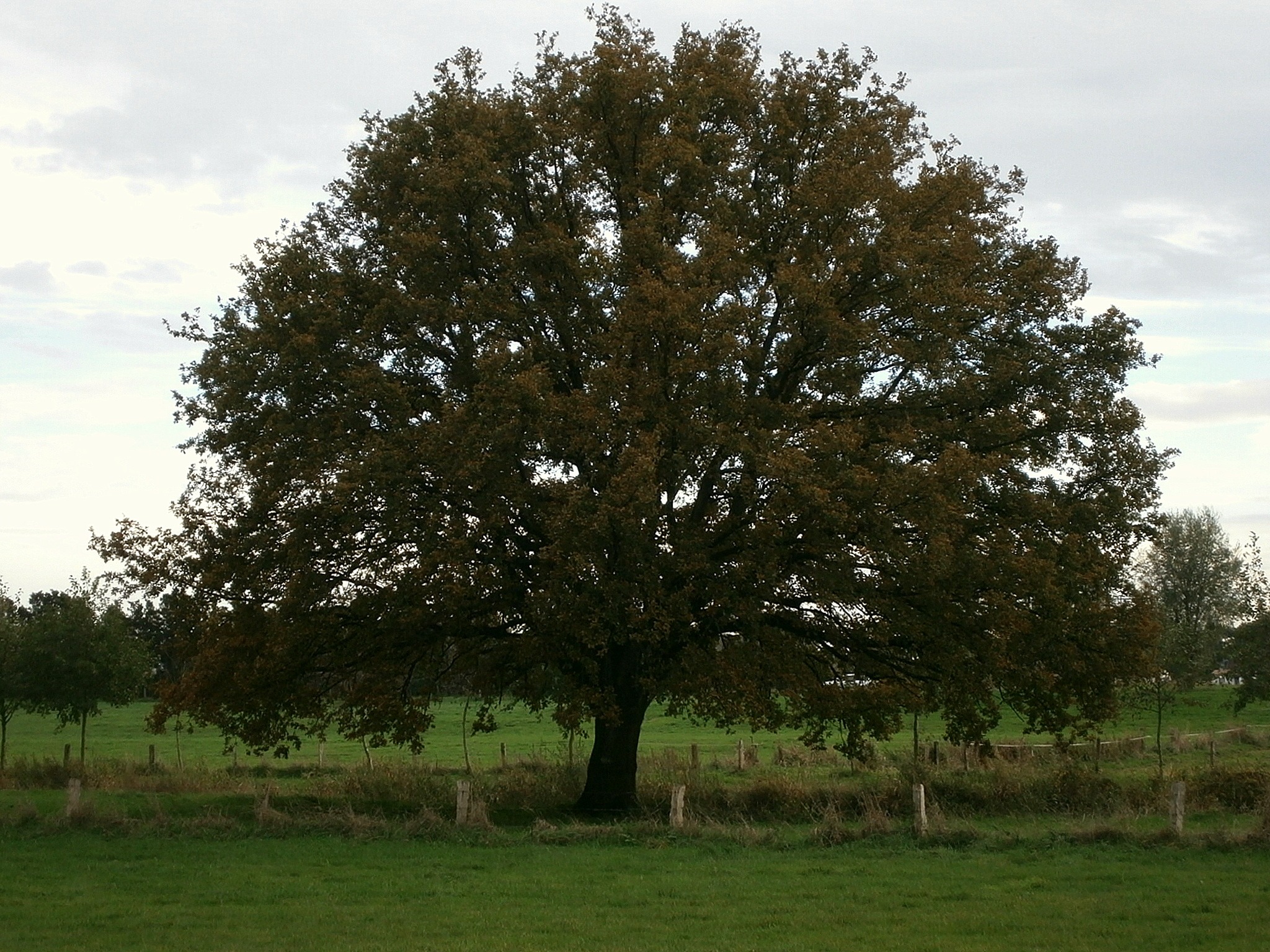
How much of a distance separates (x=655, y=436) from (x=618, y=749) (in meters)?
7.52

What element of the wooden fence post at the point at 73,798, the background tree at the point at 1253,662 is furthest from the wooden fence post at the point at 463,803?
the background tree at the point at 1253,662

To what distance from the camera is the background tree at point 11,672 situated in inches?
1176

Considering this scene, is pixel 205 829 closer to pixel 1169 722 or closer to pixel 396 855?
pixel 396 855

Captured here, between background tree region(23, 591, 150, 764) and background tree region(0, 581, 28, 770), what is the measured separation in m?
0.18

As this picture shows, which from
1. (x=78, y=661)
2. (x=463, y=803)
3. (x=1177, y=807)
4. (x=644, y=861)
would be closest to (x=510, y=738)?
(x=78, y=661)

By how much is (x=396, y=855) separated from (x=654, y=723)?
43.5 m

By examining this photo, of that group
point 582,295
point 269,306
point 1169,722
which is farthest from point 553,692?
point 1169,722

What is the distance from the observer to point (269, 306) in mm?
22297

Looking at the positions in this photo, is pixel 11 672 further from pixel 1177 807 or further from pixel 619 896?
pixel 1177 807

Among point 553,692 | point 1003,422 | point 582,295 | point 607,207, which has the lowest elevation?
point 553,692

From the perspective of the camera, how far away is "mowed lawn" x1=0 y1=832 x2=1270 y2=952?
1209 cm

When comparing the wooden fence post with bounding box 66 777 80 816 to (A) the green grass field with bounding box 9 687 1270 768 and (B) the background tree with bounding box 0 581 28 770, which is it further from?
(A) the green grass field with bounding box 9 687 1270 768

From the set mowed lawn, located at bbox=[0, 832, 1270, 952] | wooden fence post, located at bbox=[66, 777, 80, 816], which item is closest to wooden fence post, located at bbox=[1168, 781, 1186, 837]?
mowed lawn, located at bbox=[0, 832, 1270, 952]

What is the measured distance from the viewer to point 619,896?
572 inches
